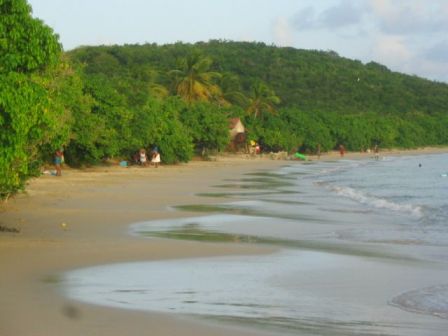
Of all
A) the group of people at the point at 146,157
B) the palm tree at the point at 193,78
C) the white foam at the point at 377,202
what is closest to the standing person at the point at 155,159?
the group of people at the point at 146,157

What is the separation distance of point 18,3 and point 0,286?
4704mm

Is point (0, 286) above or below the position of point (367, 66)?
below

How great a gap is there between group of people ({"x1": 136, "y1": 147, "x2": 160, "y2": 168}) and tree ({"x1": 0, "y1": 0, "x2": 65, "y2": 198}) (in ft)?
96.4

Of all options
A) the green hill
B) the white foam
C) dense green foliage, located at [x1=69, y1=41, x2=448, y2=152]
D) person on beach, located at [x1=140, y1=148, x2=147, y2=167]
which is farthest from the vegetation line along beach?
the green hill

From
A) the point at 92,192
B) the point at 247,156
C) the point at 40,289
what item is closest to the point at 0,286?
the point at 40,289

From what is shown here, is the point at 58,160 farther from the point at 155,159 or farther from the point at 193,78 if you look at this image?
the point at 193,78

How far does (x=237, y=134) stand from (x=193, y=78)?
6.39 metres

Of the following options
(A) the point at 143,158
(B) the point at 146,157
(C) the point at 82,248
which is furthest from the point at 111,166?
(C) the point at 82,248

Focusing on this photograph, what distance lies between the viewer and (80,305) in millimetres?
8586

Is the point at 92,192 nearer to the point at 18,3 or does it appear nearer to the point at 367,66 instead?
the point at 18,3

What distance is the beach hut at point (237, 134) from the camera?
70.2m

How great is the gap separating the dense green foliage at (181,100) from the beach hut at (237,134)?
1264mm

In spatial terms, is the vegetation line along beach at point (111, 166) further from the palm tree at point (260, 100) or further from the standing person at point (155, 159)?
the palm tree at point (260, 100)

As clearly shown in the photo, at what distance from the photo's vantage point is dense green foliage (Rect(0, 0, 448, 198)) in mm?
12117
